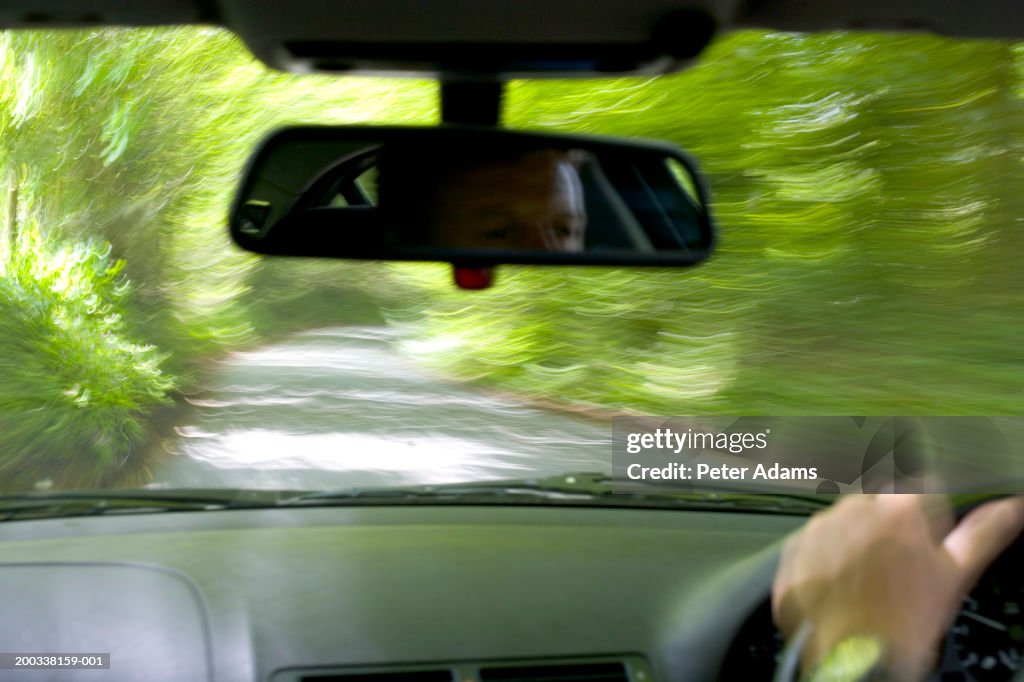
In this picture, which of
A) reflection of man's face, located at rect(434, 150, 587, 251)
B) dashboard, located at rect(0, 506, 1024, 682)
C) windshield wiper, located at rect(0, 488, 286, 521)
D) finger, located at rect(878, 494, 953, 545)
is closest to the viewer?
finger, located at rect(878, 494, 953, 545)

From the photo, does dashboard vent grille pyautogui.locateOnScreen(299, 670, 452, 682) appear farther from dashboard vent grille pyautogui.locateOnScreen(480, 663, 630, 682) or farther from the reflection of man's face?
the reflection of man's face

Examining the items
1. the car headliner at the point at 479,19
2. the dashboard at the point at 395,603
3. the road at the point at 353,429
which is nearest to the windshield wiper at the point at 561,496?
the dashboard at the point at 395,603

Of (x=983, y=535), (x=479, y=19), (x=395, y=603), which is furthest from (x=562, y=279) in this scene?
(x=479, y=19)

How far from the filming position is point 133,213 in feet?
35.4

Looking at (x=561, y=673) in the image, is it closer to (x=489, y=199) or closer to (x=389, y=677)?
(x=389, y=677)

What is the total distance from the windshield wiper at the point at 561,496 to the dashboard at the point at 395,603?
0.17 metres

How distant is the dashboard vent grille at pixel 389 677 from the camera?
294cm

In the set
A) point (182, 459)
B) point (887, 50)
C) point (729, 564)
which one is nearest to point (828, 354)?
point (887, 50)

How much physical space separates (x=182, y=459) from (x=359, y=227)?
7.16 meters

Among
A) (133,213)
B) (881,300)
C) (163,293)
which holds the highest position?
(133,213)

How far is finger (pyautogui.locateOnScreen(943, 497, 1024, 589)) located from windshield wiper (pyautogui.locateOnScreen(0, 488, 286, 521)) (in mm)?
2119

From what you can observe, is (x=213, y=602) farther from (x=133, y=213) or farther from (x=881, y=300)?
(x=133, y=213)

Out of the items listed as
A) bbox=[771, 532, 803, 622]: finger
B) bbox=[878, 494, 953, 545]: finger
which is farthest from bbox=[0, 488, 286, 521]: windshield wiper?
bbox=[878, 494, 953, 545]: finger

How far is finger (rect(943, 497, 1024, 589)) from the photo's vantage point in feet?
8.04
